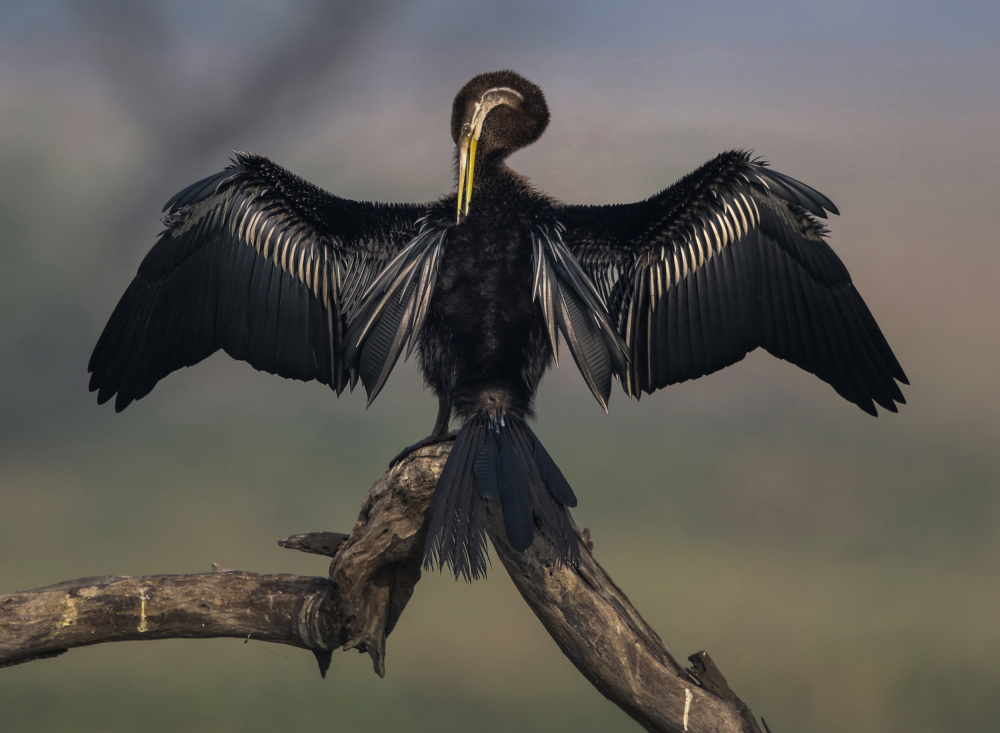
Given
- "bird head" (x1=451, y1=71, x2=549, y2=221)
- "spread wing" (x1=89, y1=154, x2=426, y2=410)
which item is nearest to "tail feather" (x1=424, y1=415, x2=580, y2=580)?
"spread wing" (x1=89, y1=154, x2=426, y2=410)

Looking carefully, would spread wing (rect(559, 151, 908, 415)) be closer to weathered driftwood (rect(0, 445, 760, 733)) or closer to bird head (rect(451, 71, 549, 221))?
bird head (rect(451, 71, 549, 221))

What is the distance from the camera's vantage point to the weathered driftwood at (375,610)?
318 centimetres

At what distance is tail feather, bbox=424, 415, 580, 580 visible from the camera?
2783 millimetres

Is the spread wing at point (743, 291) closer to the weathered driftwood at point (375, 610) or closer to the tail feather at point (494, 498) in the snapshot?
the tail feather at point (494, 498)

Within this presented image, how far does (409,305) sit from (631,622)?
141 cm

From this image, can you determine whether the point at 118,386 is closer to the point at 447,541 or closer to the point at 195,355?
the point at 195,355

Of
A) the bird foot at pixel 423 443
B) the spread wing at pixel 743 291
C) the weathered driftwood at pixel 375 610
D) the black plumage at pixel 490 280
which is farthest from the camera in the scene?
the spread wing at pixel 743 291

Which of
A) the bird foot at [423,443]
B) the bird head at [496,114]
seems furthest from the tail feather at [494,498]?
the bird head at [496,114]

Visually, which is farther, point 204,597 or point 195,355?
point 195,355

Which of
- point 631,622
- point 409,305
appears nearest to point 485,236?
point 409,305

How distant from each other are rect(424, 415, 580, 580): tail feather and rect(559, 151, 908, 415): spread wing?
84 centimetres

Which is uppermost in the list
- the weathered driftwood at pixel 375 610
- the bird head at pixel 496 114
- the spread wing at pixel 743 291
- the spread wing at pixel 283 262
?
the bird head at pixel 496 114

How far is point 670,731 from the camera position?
3.20m

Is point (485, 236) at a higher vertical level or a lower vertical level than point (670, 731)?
higher
